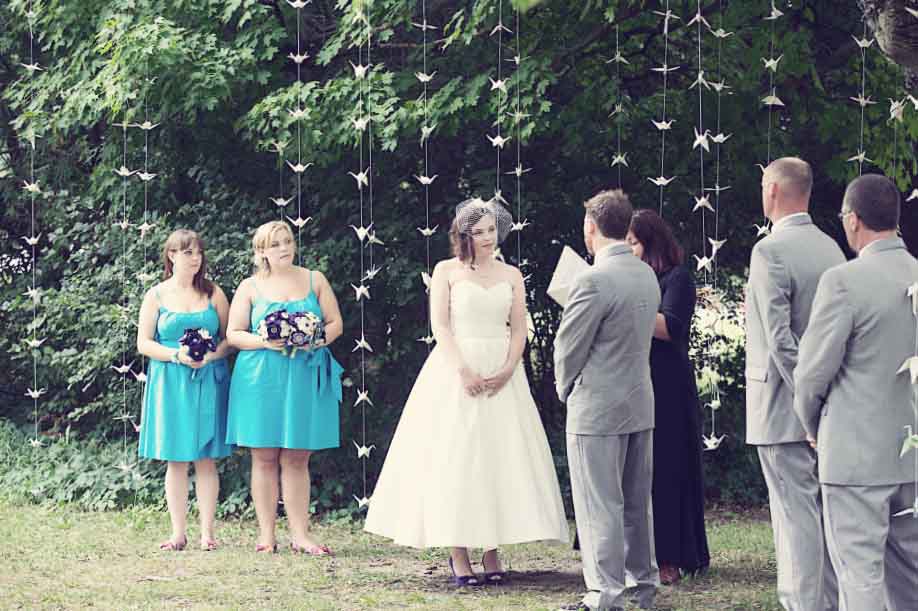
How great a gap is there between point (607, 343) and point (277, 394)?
2.70m

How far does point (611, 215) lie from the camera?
6055 mm

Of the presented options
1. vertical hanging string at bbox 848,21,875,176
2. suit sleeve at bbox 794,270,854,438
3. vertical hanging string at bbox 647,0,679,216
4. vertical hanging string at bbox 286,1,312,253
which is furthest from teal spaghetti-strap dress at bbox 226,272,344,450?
suit sleeve at bbox 794,270,854,438

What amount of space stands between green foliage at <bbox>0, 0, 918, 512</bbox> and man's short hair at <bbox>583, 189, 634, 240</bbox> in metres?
2.55

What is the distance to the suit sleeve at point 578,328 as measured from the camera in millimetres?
5914

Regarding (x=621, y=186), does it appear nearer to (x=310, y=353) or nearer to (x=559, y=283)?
(x=310, y=353)

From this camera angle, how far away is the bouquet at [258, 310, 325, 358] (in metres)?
7.84

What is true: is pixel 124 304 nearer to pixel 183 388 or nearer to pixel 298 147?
pixel 298 147

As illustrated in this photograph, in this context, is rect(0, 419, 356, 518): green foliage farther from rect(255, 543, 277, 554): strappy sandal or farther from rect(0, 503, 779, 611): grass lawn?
rect(255, 543, 277, 554): strappy sandal

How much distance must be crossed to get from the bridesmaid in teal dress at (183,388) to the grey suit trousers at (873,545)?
4488 mm

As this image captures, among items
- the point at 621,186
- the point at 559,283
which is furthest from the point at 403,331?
the point at 559,283

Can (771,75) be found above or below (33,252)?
above

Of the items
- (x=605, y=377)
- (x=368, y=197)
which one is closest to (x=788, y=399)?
(x=605, y=377)

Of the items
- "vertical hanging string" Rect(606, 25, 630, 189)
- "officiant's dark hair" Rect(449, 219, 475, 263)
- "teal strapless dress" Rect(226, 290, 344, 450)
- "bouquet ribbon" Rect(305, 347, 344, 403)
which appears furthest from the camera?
"vertical hanging string" Rect(606, 25, 630, 189)

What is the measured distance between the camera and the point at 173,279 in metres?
8.33
